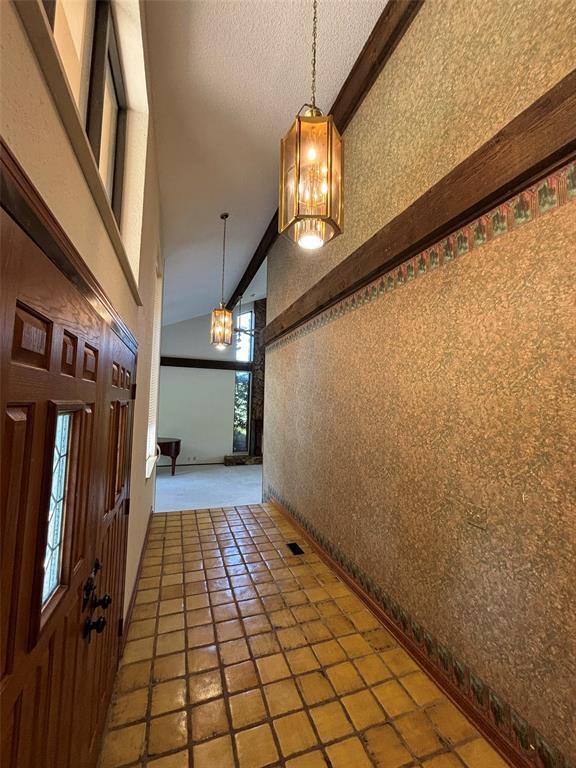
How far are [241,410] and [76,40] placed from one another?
7.97 metres

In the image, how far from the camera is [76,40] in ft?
3.57

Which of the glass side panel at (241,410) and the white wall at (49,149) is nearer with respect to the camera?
the white wall at (49,149)

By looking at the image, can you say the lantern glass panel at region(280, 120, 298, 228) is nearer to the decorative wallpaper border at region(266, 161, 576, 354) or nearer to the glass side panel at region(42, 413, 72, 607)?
the decorative wallpaper border at region(266, 161, 576, 354)

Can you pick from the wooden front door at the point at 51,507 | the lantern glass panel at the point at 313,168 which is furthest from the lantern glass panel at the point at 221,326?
the wooden front door at the point at 51,507

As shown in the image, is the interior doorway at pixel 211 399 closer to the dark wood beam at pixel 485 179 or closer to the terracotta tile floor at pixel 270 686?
the terracotta tile floor at pixel 270 686

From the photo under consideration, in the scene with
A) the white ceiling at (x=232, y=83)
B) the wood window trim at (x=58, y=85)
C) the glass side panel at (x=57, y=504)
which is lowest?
the glass side panel at (x=57, y=504)

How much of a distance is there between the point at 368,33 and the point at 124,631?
3.91m

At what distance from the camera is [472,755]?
1.19 meters

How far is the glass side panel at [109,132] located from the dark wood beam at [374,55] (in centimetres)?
167

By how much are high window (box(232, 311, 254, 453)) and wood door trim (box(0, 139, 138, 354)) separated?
792 centimetres

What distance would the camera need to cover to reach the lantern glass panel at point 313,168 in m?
1.37

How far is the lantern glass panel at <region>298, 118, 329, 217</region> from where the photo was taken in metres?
1.37

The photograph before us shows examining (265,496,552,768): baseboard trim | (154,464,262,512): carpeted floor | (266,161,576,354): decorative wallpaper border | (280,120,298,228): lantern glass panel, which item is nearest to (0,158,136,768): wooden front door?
(280,120,298,228): lantern glass panel

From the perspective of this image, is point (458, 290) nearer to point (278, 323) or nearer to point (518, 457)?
point (518, 457)
